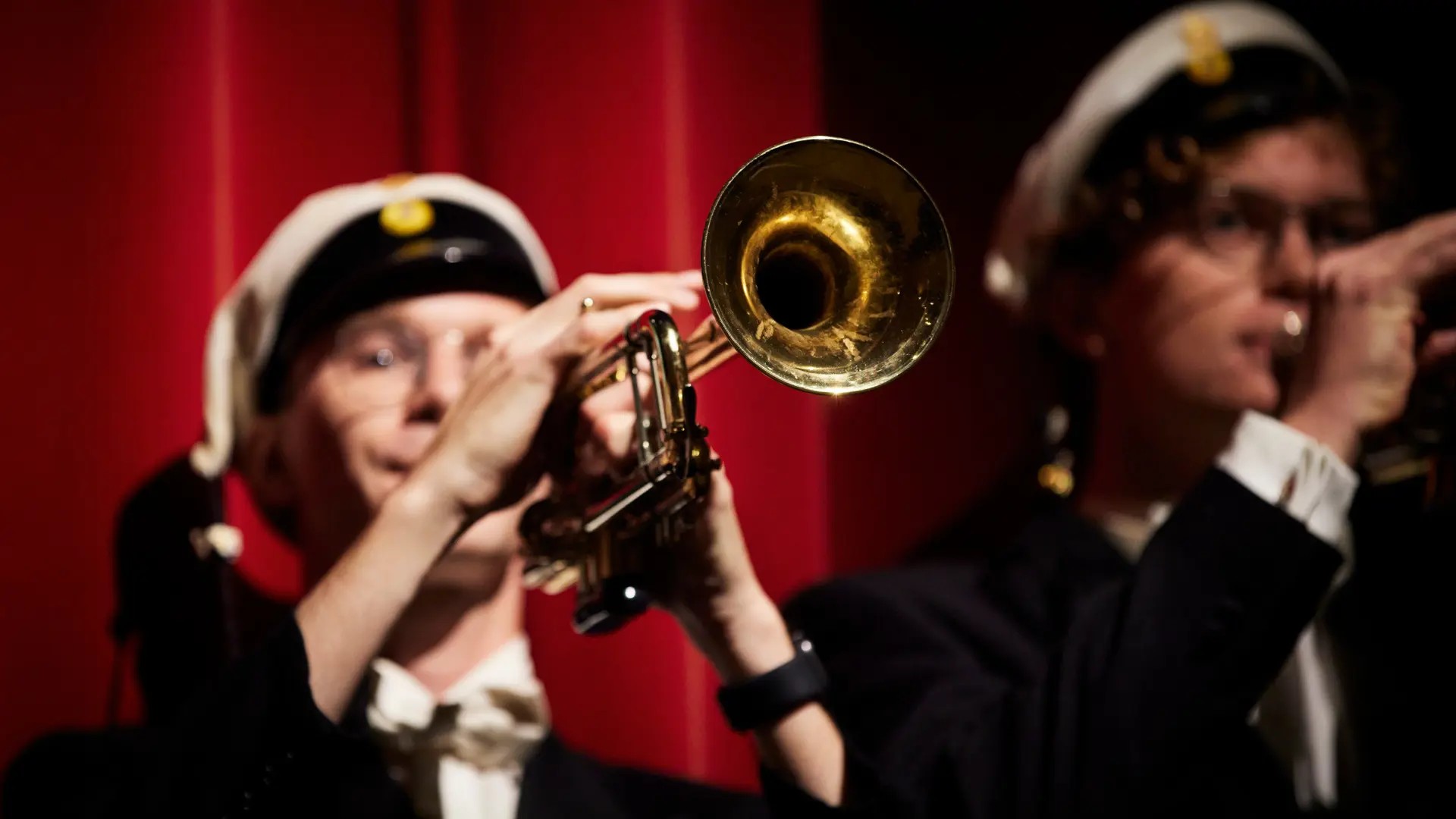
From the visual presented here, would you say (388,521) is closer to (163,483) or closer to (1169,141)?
(163,483)

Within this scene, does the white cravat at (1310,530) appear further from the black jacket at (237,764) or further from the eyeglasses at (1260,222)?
the black jacket at (237,764)

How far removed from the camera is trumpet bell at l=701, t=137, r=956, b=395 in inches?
64.3

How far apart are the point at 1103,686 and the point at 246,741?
1.07 metres

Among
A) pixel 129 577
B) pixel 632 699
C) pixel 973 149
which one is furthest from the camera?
pixel 973 149

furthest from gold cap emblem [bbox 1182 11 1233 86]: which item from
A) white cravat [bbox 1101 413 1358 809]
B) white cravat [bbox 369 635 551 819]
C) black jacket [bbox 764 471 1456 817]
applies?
white cravat [bbox 369 635 551 819]

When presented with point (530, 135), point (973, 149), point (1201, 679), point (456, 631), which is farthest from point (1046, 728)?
point (973, 149)

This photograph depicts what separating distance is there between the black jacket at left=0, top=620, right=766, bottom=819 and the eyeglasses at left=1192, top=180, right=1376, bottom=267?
1.43 metres

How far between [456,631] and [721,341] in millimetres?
799

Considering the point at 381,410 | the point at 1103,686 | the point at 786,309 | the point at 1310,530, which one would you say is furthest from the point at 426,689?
the point at 1310,530

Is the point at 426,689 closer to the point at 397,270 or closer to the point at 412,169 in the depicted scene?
the point at 397,270

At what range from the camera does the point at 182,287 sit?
2582 mm

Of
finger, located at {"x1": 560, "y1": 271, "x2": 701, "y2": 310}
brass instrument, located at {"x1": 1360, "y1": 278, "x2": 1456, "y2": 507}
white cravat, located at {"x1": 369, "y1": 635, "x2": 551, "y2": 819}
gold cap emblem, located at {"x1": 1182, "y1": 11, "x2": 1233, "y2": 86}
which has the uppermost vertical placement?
gold cap emblem, located at {"x1": 1182, "y1": 11, "x2": 1233, "y2": 86}

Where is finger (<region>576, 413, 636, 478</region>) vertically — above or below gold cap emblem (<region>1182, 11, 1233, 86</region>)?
below

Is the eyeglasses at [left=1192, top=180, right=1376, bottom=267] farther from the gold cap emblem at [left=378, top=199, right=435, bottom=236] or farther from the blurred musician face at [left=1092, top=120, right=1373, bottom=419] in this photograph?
the gold cap emblem at [left=378, top=199, right=435, bottom=236]
